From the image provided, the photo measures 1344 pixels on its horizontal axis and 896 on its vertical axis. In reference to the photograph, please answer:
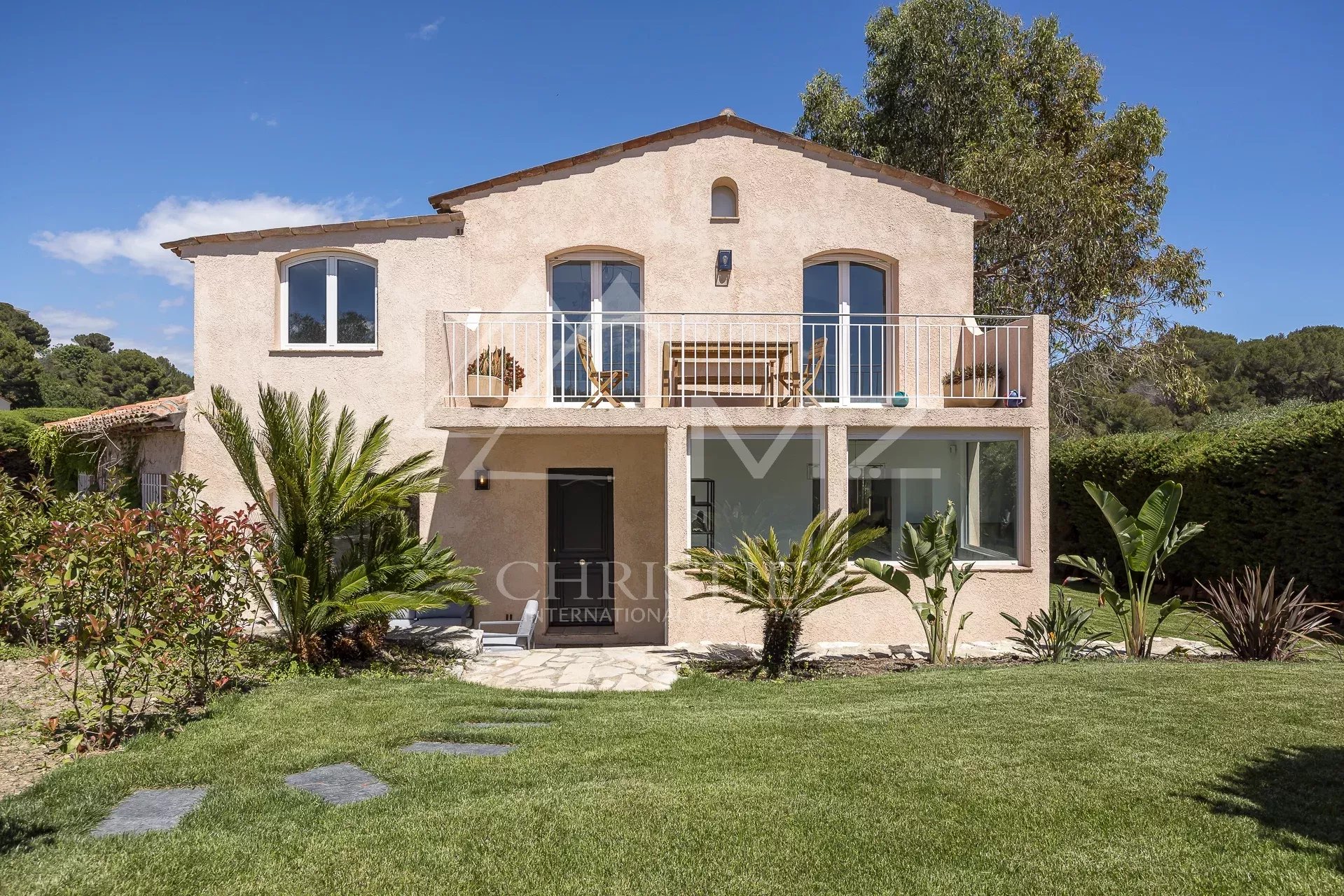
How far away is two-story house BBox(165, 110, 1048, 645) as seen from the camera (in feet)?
38.0

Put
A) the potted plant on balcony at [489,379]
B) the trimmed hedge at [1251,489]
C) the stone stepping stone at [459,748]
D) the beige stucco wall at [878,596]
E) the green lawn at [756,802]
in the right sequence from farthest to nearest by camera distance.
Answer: the trimmed hedge at [1251,489] → the potted plant on balcony at [489,379] → the beige stucco wall at [878,596] → the stone stepping stone at [459,748] → the green lawn at [756,802]

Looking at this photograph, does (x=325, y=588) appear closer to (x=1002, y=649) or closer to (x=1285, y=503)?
(x=1002, y=649)

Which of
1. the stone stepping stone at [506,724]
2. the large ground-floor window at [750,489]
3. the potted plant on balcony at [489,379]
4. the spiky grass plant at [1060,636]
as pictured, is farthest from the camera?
the large ground-floor window at [750,489]

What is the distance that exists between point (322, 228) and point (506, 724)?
899 cm

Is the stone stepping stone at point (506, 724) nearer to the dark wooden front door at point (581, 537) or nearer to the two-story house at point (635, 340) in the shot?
the two-story house at point (635, 340)

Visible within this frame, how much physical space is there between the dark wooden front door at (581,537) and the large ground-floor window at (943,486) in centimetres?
420

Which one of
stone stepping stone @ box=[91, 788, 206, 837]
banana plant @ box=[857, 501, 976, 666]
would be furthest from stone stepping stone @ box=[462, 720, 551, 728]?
banana plant @ box=[857, 501, 976, 666]

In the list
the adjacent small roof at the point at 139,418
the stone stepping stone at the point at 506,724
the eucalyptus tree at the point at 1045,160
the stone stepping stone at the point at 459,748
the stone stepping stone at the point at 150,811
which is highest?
the eucalyptus tree at the point at 1045,160

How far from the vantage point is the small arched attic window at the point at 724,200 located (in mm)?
12523

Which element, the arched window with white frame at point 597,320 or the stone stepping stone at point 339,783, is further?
the arched window with white frame at point 597,320

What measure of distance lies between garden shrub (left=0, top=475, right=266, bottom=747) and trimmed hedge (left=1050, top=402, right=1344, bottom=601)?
14798 mm

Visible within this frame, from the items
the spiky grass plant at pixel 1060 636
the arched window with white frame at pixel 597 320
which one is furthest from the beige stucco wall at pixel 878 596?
the arched window with white frame at pixel 597 320

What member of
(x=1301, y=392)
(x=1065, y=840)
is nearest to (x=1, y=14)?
(x=1065, y=840)

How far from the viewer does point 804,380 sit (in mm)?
11359
